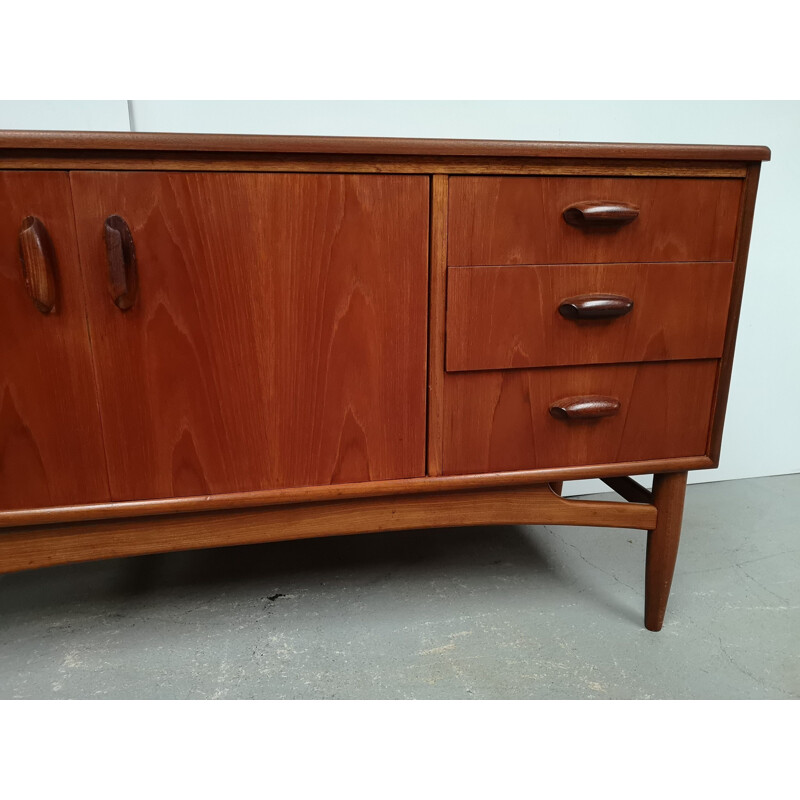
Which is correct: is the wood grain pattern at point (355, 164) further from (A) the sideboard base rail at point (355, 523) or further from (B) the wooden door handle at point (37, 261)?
(A) the sideboard base rail at point (355, 523)

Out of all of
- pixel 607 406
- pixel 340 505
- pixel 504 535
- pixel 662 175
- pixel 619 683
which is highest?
pixel 662 175

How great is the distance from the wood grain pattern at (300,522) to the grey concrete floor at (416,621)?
24 centimetres

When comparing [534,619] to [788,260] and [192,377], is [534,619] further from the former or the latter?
[788,260]

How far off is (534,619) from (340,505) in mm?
493

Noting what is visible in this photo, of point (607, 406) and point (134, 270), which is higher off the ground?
point (134, 270)

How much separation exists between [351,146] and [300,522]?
58 centimetres

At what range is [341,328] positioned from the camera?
0.95m

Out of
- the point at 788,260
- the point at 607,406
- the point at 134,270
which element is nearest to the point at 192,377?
the point at 134,270

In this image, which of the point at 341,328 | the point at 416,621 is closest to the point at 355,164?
the point at 341,328

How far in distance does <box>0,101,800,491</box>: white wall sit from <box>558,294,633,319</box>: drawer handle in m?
0.79

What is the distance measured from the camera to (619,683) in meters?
1.08

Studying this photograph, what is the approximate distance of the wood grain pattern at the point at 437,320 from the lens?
943mm

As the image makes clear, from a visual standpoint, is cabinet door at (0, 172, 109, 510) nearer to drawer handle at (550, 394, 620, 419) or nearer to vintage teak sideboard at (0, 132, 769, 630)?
vintage teak sideboard at (0, 132, 769, 630)

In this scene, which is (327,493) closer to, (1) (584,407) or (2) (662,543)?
(1) (584,407)
